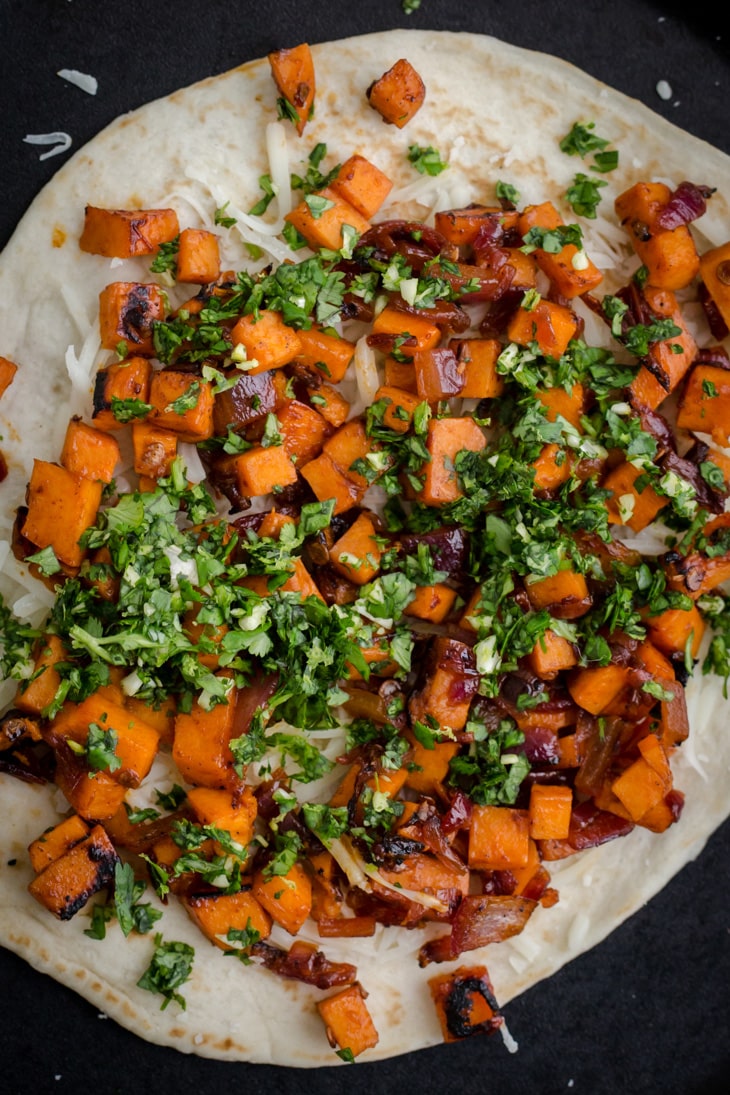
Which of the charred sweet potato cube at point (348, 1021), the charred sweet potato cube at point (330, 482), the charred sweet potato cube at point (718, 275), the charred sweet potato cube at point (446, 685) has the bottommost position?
the charred sweet potato cube at point (348, 1021)

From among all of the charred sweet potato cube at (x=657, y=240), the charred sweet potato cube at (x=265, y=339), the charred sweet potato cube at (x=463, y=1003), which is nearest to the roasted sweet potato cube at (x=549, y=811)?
the charred sweet potato cube at (x=463, y=1003)

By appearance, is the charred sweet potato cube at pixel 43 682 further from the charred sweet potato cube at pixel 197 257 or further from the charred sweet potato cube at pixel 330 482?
the charred sweet potato cube at pixel 197 257

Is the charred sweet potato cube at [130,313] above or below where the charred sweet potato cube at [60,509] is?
above

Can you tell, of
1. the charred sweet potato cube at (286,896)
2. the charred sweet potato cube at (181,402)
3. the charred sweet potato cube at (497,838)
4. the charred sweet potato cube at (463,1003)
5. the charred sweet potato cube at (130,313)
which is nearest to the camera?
the charred sweet potato cube at (181,402)

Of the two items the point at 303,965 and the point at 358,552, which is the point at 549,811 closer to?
the point at 303,965

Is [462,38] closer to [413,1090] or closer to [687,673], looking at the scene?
[687,673]

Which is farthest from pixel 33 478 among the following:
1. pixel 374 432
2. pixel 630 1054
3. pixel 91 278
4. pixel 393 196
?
pixel 630 1054

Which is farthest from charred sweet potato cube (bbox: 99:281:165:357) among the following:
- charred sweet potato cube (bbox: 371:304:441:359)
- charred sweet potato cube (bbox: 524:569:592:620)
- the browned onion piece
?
the browned onion piece

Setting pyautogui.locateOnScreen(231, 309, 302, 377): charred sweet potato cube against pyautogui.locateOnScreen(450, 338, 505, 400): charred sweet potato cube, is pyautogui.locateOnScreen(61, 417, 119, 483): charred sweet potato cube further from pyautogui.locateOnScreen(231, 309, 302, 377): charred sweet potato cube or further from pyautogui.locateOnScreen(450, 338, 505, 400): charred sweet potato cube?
pyautogui.locateOnScreen(450, 338, 505, 400): charred sweet potato cube
